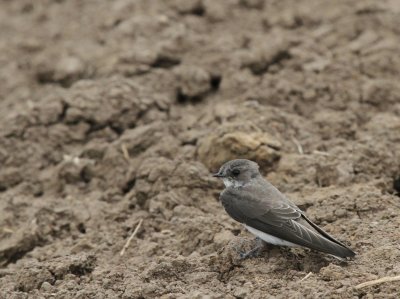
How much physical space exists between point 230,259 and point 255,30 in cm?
495

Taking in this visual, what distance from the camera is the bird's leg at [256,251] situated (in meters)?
6.01

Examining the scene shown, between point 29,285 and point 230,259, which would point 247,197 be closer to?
point 230,259

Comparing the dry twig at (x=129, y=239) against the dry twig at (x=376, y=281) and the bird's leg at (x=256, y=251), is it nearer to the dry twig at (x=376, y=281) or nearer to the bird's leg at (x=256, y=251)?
the bird's leg at (x=256, y=251)

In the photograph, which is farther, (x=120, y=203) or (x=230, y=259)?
(x=120, y=203)

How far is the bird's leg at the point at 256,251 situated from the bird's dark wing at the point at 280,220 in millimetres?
164

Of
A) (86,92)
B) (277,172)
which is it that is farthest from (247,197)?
(86,92)

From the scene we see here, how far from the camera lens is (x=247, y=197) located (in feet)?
20.9

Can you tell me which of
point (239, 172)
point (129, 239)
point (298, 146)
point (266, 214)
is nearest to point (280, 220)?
point (266, 214)

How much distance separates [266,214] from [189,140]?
2.16 m

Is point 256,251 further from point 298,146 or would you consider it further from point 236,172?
point 298,146

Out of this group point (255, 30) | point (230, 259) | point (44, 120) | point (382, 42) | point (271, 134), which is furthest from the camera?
point (255, 30)

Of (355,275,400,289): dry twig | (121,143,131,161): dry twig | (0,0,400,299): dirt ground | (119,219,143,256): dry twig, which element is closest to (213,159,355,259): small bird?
(0,0,400,299): dirt ground

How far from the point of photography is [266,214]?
242 inches

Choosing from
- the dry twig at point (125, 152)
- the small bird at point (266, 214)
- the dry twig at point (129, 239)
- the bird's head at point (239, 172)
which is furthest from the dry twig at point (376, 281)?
the dry twig at point (125, 152)
